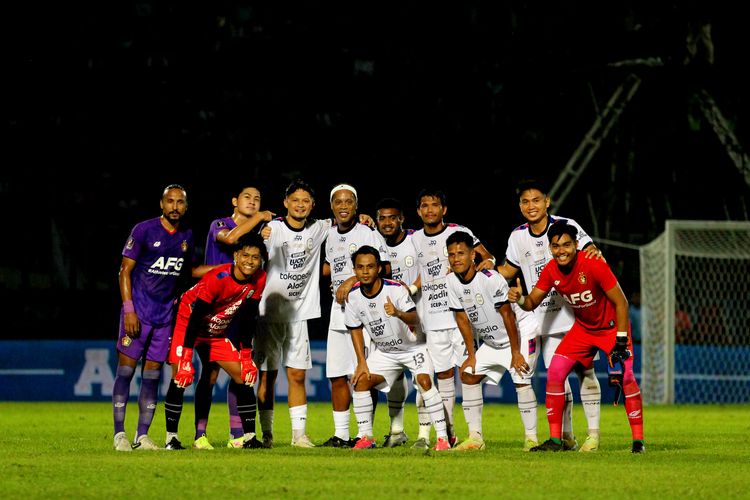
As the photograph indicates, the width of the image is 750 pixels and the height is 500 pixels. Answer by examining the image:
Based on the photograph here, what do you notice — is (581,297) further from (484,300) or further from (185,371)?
(185,371)

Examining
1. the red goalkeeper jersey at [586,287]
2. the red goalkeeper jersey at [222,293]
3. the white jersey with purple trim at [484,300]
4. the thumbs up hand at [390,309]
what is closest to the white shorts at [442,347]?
the white jersey with purple trim at [484,300]

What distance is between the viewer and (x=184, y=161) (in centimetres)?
2344

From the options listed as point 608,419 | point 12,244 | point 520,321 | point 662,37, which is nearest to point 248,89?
point 12,244

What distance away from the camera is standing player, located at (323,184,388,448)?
9734 millimetres

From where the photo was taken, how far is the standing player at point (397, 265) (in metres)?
9.71

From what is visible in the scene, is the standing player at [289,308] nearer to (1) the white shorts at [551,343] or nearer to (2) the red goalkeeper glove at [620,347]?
(1) the white shorts at [551,343]

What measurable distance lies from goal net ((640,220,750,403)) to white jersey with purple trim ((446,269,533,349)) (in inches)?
334

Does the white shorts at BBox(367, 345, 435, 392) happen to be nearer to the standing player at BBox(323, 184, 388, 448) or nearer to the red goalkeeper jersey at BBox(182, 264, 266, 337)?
the standing player at BBox(323, 184, 388, 448)

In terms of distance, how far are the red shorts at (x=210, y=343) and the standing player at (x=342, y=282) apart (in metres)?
0.83

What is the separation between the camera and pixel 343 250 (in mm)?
9914

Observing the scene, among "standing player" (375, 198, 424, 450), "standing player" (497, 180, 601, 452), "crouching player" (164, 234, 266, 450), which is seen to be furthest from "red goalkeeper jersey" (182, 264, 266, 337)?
"standing player" (497, 180, 601, 452)

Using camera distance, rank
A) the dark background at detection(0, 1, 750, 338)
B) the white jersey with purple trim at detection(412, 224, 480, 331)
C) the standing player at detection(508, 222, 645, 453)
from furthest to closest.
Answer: the dark background at detection(0, 1, 750, 338) < the white jersey with purple trim at detection(412, 224, 480, 331) < the standing player at detection(508, 222, 645, 453)

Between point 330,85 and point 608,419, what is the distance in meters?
11.6

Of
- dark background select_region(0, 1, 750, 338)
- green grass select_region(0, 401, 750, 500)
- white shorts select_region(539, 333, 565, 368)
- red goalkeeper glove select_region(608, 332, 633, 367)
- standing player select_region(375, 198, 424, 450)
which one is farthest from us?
dark background select_region(0, 1, 750, 338)
